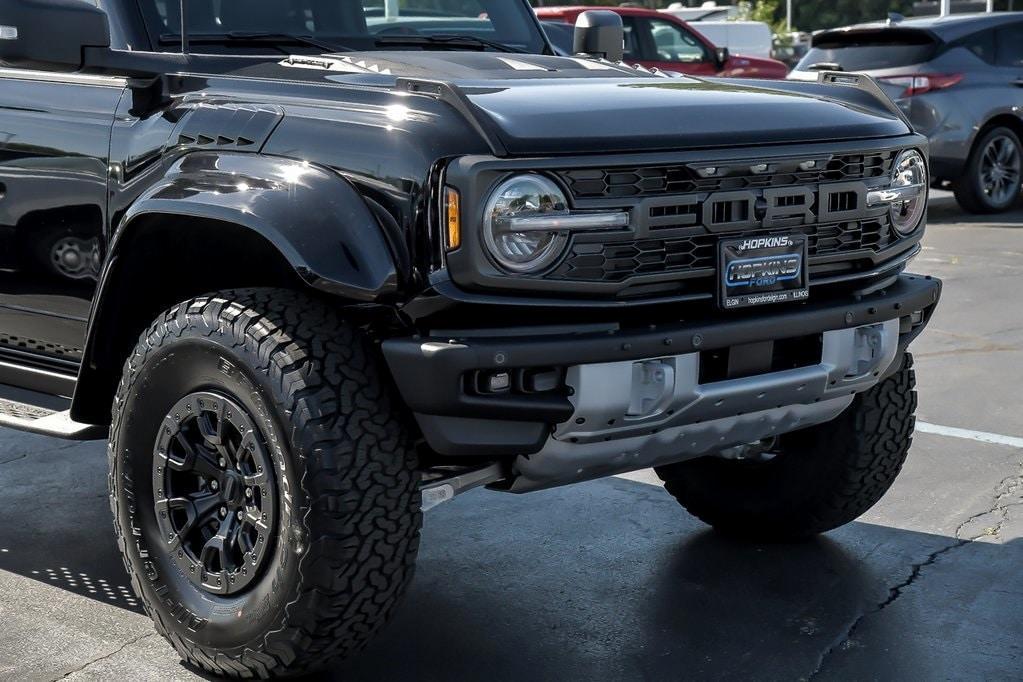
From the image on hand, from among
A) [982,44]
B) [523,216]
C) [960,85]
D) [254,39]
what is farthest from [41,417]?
[982,44]

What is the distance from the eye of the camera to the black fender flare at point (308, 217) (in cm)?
300

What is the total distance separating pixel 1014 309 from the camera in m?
7.85

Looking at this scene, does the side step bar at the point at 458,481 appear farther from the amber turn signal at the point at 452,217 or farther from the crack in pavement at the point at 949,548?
the crack in pavement at the point at 949,548

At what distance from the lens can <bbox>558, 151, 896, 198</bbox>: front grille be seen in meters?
3.06

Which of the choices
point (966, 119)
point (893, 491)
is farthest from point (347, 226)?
point (966, 119)

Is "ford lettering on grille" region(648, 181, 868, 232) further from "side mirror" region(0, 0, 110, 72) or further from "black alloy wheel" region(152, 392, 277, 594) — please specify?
"side mirror" region(0, 0, 110, 72)

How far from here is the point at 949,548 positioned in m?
4.23

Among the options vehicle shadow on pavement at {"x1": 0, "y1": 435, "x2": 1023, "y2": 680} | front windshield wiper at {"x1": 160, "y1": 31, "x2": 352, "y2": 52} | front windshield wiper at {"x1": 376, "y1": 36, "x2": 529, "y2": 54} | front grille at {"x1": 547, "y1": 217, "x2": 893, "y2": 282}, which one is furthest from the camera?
front windshield wiper at {"x1": 376, "y1": 36, "x2": 529, "y2": 54}

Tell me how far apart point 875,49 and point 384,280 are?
9.80m

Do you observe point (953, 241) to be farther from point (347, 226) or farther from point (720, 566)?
point (347, 226)

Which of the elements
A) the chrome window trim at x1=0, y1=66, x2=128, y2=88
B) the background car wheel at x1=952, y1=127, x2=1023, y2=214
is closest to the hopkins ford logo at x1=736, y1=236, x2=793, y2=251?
the chrome window trim at x1=0, y1=66, x2=128, y2=88

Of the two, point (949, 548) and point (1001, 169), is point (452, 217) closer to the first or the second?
point (949, 548)

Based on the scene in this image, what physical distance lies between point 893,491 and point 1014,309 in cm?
347

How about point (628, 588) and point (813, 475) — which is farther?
point (813, 475)
